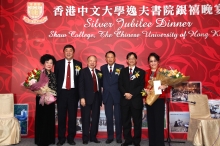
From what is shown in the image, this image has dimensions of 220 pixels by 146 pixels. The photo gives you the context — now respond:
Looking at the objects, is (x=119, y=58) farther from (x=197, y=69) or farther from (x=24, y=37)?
(x=24, y=37)

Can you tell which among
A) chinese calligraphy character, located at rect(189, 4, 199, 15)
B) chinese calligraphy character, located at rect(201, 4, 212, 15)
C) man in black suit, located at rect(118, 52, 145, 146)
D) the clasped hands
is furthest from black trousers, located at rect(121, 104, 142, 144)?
chinese calligraphy character, located at rect(201, 4, 212, 15)

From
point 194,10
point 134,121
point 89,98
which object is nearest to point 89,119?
point 89,98

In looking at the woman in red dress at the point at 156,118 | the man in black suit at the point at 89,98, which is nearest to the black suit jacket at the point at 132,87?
the woman in red dress at the point at 156,118

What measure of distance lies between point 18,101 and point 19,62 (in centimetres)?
82

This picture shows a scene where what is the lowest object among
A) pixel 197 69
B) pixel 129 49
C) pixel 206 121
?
pixel 206 121

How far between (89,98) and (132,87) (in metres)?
0.81

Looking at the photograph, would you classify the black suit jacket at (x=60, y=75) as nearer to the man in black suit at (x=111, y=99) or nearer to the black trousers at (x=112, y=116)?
the man in black suit at (x=111, y=99)

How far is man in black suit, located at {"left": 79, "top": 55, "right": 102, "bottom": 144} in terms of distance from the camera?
167 inches

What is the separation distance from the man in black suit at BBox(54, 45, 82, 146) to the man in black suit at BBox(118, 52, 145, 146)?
0.89 m

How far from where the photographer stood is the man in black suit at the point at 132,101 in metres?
4.04

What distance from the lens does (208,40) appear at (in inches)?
192

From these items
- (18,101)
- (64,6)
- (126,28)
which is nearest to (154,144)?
(126,28)

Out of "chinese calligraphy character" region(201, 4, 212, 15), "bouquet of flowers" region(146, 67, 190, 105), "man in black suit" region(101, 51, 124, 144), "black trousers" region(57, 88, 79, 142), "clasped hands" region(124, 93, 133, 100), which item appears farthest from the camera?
"chinese calligraphy character" region(201, 4, 212, 15)

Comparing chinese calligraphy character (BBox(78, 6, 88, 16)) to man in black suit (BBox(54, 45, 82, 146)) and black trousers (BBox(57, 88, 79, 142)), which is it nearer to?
man in black suit (BBox(54, 45, 82, 146))
